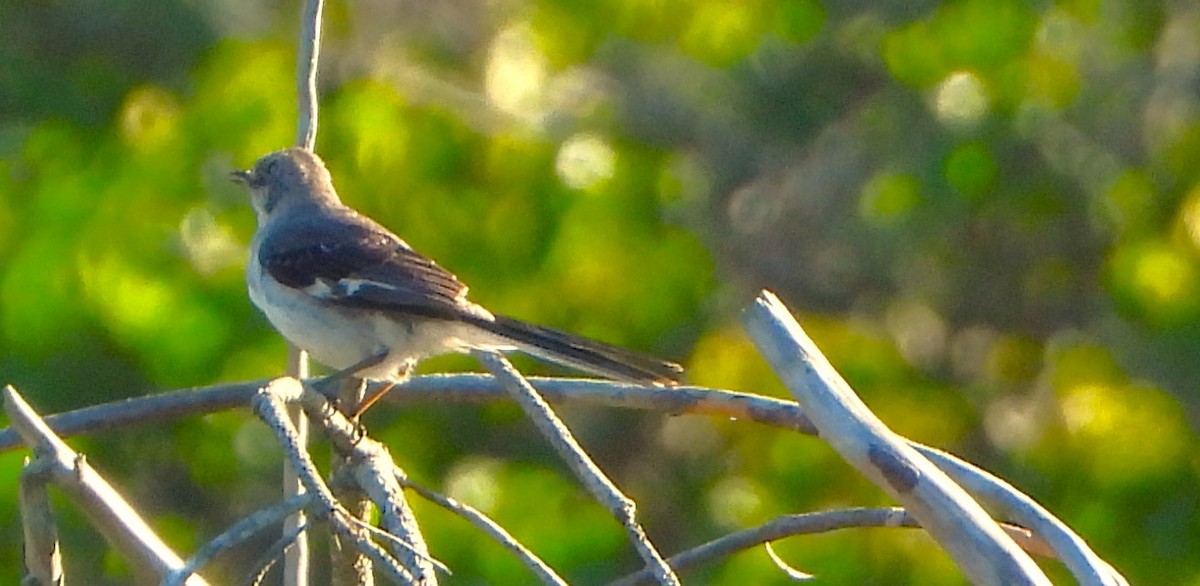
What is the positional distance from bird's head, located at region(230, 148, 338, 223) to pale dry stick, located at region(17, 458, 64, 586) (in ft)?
8.68

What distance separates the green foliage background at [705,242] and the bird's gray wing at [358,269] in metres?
1.45

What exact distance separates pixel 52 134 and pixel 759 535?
464 centimetres

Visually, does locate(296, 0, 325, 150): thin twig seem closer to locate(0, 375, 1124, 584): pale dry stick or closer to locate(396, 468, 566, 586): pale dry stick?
locate(0, 375, 1124, 584): pale dry stick

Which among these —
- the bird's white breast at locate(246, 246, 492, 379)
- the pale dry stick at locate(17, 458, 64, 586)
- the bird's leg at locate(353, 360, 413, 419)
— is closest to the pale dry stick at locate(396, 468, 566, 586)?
the pale dry stick at locate(17, 458, 64, 586)

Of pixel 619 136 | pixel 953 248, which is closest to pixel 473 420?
pixel 619 136

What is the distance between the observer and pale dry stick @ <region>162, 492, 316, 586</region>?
1732 millimetres

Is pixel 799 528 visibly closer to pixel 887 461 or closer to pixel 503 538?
pixel 503 538

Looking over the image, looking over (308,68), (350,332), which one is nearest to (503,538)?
(308,68)

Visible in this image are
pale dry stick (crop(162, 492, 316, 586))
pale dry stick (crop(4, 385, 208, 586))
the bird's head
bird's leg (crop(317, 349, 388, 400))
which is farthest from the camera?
the bird's head

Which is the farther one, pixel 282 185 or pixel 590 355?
pixel 282 185

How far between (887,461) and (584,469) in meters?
0.41

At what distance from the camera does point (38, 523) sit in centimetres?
201

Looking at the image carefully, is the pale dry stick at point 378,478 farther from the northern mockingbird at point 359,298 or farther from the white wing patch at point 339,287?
the white wing patch at point 339,287

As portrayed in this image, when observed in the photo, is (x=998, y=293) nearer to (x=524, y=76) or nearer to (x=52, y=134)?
(x=524, y=76)
